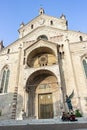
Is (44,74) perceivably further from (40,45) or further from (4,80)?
(4,80)

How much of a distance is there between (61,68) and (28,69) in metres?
3.96

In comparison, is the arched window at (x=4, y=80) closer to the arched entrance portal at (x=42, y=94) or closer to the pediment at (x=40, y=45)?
the arched entrance portal at (x=42, y=94)

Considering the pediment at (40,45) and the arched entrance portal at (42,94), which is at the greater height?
the pediment at (40,45)

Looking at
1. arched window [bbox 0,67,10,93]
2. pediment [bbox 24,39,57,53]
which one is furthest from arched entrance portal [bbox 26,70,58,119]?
pediment [bbox 24,39,57,53]

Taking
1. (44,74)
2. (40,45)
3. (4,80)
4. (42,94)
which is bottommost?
(42,94)

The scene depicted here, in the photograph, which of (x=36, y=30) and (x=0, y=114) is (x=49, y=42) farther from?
(x=0, y=114)

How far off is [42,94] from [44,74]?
2544 mm

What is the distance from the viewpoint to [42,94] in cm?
1706

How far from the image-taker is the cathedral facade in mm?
15234

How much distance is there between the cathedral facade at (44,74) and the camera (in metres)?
15.2

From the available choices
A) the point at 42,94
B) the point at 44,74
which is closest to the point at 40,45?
the point at 44,74

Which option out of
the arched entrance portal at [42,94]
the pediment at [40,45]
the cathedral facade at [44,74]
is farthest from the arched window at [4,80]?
the pediment at [40,45]

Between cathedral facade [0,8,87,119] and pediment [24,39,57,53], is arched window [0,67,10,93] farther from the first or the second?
pediment [24,39,57,53]

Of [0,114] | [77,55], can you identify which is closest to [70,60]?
[77,55]
